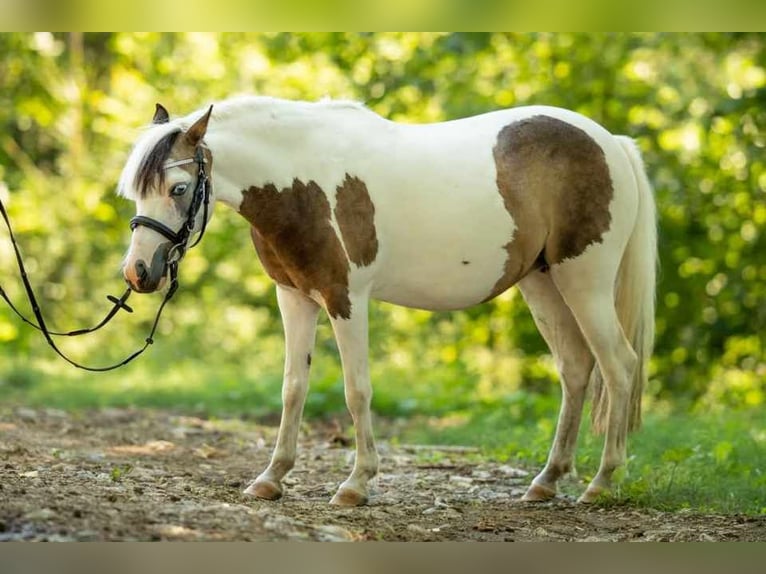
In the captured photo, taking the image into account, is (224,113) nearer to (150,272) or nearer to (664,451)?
(150,272)

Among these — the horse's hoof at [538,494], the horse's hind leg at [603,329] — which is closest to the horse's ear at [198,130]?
the horse's hind leg at [603,329]

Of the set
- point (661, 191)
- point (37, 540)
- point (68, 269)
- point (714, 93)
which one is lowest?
point (37, 540)

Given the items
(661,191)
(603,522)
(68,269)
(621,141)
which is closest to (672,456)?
(603,522)

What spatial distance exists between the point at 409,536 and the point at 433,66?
737 cm

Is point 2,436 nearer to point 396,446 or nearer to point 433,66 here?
point 396,446

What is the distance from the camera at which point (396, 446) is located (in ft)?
23.7

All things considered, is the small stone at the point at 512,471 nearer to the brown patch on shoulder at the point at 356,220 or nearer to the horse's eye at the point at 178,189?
the brown patch on shoulder at the point at 356,220

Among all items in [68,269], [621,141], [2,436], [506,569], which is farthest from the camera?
A: [68,269]

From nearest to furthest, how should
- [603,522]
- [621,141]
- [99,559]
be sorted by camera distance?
[99,559]
[603,522]
[621,141]

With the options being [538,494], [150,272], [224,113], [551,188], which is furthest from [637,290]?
[150,272]

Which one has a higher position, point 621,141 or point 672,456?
point 621,141

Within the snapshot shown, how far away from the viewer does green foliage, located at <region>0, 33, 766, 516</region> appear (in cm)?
1012

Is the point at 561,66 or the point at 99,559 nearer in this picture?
the point at 99,559

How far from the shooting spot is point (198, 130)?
14.8ft
